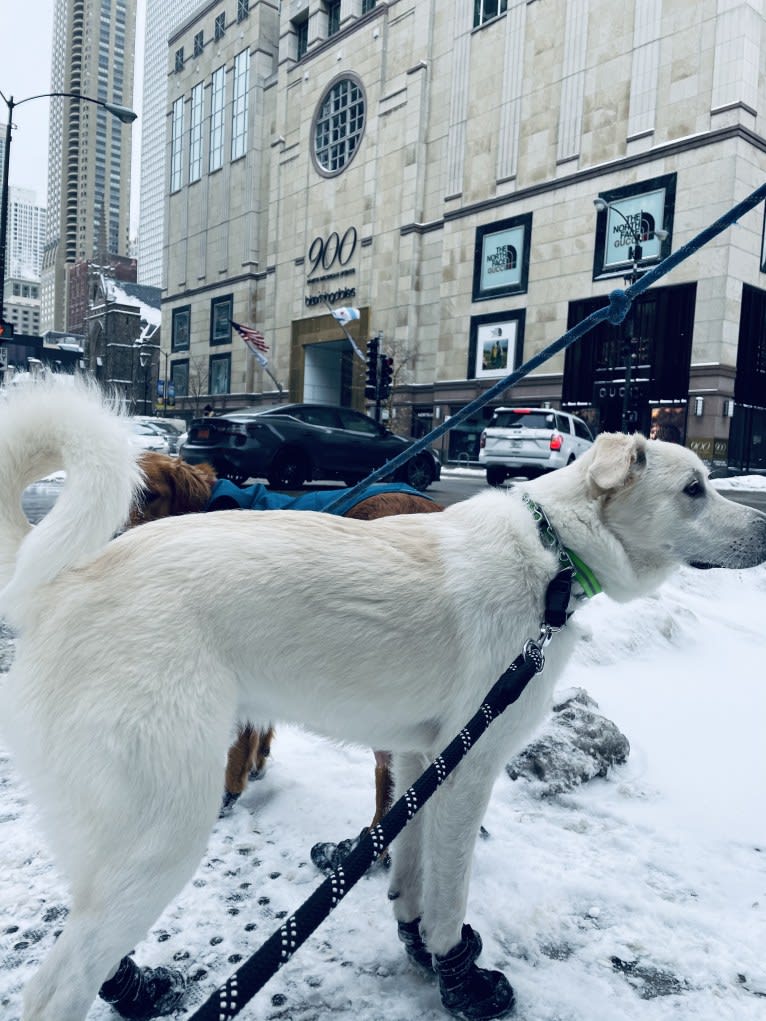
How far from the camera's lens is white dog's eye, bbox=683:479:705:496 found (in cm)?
217

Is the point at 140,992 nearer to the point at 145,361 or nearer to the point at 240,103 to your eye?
the point at 240,103

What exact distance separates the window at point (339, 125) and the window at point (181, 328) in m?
17.9

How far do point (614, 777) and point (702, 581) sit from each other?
4450mm

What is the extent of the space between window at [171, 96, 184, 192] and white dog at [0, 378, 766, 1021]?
62.3 m

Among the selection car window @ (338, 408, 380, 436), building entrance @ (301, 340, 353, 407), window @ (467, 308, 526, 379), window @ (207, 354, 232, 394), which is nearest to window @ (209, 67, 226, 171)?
window @ (207, 354, 232, 394)

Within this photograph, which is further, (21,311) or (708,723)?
(21,311)

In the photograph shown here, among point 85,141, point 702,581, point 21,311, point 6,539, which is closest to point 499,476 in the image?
point 702,581

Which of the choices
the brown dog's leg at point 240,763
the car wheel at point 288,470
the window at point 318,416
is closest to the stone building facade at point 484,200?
the window at point 318,416

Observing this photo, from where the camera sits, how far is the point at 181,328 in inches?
2179

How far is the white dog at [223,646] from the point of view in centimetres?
147

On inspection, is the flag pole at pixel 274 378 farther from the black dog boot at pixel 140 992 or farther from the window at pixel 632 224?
the black dog boot at pixel 140 992

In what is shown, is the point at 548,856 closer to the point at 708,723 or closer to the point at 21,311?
the point at 708,723

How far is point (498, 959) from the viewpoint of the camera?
2.06m

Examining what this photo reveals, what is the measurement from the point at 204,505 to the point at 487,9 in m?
39.5
